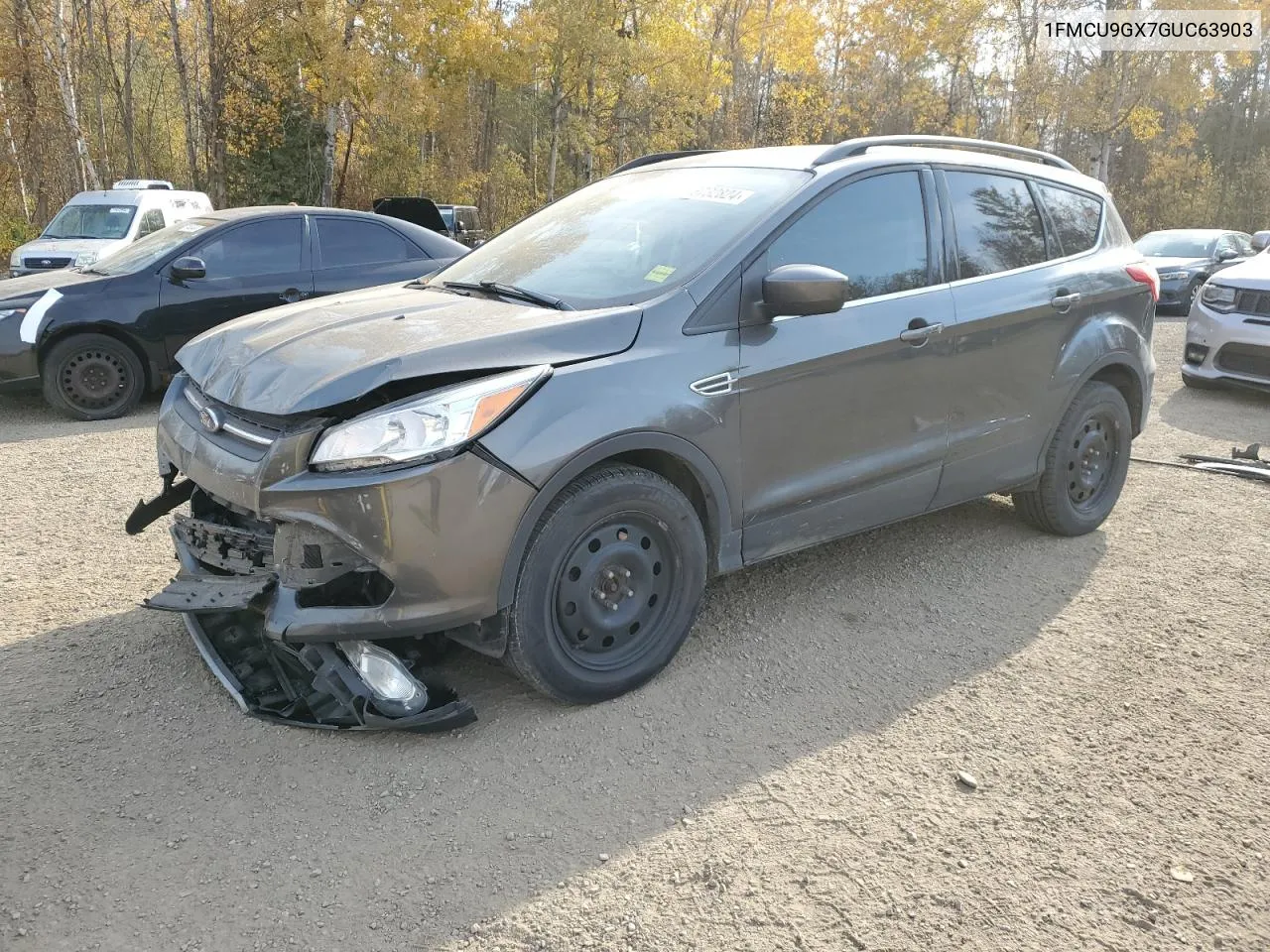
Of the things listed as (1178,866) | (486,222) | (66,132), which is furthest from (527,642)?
(486,222)

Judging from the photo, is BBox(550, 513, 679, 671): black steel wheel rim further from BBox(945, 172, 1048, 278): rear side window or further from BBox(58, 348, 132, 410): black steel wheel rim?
BBox(58, 348, 132, 410): black steel wheel rim

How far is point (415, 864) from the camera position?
2.50 metres

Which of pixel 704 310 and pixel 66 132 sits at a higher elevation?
pixel 66 132

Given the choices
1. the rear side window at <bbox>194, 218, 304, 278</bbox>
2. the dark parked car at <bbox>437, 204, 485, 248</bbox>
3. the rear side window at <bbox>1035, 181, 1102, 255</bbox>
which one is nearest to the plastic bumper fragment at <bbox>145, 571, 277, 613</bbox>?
the rear side window at <bbox>1035, 181, 1102, 255</bbox>

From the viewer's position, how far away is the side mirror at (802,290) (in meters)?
3.24

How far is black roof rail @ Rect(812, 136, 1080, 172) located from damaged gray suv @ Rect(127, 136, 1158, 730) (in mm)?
18

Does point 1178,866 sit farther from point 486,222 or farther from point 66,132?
point 486,222

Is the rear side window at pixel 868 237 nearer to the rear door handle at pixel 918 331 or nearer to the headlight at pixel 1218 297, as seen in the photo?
the rear door handle at pixel 918 331

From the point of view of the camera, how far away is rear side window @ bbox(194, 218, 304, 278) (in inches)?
303

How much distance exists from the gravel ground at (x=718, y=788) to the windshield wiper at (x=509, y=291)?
52.6 inches

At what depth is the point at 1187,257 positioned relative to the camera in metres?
16.8

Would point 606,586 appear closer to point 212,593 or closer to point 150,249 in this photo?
point 212,593

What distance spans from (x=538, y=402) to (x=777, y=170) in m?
1.59

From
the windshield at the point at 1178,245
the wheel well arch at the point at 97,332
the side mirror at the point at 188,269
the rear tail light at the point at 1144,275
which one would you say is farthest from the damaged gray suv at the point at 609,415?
the windshield at the point at 1178,245
